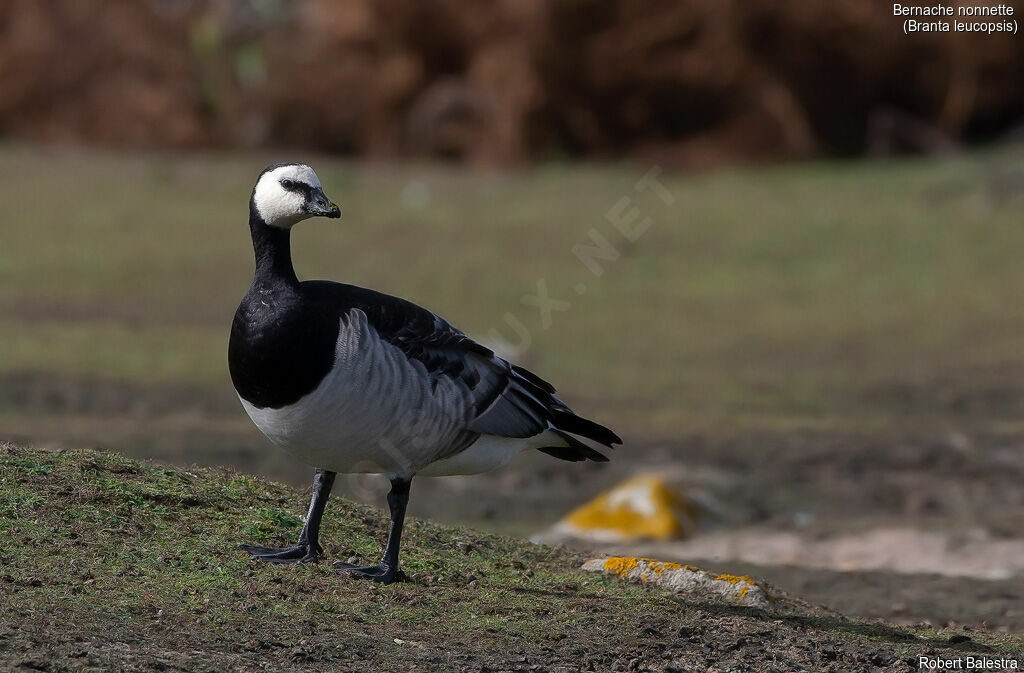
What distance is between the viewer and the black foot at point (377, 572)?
6.45m

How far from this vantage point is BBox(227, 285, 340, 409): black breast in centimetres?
589

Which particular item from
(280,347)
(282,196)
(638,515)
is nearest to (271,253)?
(282,196)

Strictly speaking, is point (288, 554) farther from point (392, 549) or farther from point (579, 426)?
point (579, 426)

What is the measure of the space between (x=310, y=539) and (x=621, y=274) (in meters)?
11.1

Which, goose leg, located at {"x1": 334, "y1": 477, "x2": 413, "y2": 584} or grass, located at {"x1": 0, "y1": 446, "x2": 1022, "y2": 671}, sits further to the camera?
goose leg, located at {"x1": 334, "y1": 477, "x2": 413, "y2": 584}

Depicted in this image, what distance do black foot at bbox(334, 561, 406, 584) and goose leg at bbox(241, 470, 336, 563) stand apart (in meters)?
0.12

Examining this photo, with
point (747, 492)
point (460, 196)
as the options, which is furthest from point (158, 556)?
point (460, 196)

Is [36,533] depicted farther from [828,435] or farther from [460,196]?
[460,196]

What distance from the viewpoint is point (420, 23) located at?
21656 millimetres

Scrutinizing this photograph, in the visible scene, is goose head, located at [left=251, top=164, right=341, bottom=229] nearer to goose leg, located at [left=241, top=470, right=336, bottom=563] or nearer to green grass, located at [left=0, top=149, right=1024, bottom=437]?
goose leg, located at [left=241, top=470, right=336, bottom=563]

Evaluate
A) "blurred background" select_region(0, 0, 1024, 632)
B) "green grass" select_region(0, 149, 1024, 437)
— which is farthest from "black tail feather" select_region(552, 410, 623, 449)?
"green grass" select_region(0, 149, 1024, 437)

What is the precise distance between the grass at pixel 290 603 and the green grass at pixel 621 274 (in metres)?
5.58

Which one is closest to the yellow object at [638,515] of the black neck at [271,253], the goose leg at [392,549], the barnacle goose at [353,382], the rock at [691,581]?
the rock at [691,581]

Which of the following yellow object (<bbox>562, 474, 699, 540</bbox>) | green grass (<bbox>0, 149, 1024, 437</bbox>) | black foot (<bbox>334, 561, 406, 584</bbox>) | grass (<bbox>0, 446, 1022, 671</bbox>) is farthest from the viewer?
green grass (<bbox>0, 149, 1024, 437</bbox>)
